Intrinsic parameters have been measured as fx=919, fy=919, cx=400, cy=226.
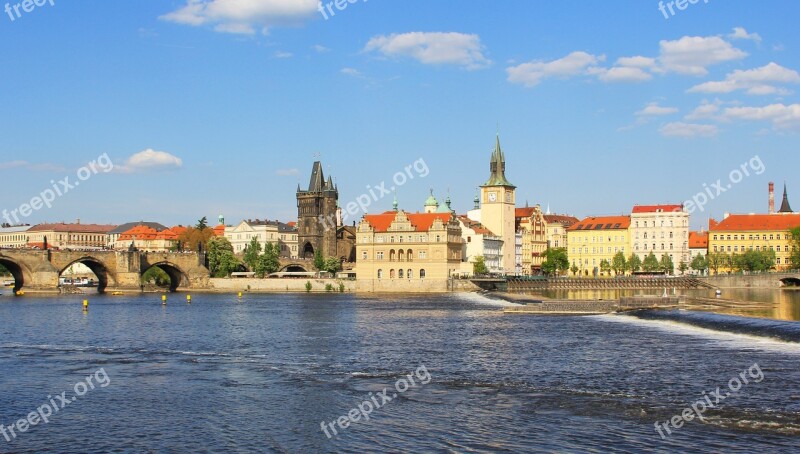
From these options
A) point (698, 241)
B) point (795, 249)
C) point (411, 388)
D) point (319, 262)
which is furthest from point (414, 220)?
point (411, 388)

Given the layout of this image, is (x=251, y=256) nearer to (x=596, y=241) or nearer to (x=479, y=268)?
(x=479, y=268)

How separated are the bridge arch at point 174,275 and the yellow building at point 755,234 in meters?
88.9

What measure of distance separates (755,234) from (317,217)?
253ft

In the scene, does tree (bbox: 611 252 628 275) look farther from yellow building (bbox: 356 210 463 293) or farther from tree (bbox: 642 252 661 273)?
yellow building (bbox: 356 210 463 293)

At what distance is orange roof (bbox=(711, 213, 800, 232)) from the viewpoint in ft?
516

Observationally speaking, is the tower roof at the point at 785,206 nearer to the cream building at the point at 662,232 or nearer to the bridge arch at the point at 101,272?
the cream building at the point at 662,232

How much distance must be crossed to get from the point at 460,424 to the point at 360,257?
11340cm

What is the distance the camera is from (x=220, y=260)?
148000 millimetres

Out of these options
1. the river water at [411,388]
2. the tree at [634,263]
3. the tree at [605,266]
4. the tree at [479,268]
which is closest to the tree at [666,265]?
the tree at [634,263]

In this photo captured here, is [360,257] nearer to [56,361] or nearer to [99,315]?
[99,315]

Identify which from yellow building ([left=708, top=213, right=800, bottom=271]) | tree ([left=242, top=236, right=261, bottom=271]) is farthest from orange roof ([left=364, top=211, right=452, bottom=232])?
yellow building ([left=708, top=213, right=800, bottom=271])

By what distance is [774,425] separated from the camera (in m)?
24.5

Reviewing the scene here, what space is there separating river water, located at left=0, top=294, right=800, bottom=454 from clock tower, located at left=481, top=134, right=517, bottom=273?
346 feet

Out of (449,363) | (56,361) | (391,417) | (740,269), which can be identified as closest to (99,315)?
(56,361)
